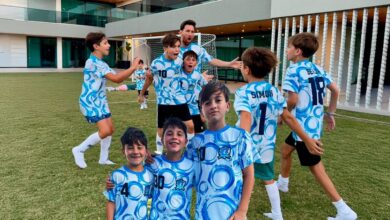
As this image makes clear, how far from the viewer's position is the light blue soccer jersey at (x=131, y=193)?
2061 millimetres

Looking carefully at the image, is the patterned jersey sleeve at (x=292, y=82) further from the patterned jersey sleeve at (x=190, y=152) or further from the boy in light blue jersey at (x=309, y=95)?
the patterned jersey sleeve at (x=190, y=152)

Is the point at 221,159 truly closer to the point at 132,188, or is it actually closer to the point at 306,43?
the point at 132,188

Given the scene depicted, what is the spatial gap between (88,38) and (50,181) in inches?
73.4

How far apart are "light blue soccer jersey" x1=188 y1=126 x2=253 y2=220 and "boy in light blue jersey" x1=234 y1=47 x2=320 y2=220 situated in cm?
44

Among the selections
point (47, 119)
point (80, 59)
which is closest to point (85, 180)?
point (47, 119)

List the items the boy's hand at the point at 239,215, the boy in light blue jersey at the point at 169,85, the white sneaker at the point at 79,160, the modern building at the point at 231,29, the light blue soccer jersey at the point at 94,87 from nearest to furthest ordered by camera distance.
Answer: the boy's hand at the point at 239,215, the light blue soccer jersey at the point at 94,87, the boy in light blue jersey at the point at 169,85, the white sneaker at the point at 79,160, the modern building at the point at 231,29

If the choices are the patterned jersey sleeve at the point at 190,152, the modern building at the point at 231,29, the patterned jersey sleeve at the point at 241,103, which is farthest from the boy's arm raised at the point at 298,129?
the modern building at the point at 231,29

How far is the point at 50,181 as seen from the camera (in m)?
4.21

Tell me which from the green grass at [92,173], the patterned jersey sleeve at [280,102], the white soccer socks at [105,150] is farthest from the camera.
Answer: the white soccer socks at [105,150]

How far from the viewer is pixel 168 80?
4559mm

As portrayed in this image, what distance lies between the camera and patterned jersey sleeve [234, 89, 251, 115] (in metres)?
2.46

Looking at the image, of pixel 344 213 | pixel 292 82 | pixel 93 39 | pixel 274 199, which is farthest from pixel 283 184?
pixel 93 39

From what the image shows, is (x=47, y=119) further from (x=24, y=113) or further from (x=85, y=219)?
(x=85, y=219)

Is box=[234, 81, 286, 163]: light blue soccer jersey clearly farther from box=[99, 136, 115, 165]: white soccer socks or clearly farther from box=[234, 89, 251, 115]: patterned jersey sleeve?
box=[99, 136, 115, 165]: white soccer socks
